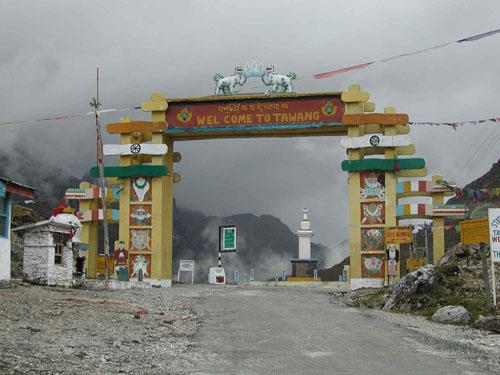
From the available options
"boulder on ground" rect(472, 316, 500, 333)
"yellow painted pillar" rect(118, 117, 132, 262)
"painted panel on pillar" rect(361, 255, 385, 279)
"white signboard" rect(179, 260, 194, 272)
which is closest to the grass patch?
"boulder on ground" rect(472, 316, 500, 333)

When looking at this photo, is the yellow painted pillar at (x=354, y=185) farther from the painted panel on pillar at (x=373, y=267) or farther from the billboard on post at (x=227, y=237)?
the billboard on post at (x=227, y=237)

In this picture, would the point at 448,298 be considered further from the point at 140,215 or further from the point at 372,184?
the point at 140,215

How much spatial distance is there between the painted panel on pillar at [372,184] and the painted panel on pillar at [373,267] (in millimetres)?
3665

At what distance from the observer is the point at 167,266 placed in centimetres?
4334

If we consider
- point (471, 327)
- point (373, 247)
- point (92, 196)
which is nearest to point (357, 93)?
point (373, 247)

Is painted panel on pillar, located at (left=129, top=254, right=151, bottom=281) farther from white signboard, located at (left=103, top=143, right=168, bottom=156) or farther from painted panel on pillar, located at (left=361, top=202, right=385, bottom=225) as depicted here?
painted panel on pillar, located at (left=361, top=202, right=385, bottom=225)

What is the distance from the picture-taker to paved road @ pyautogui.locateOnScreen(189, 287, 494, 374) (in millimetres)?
11961

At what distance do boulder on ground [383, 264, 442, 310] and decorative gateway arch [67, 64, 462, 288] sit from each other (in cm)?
1413

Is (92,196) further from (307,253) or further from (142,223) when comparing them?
(307,253)

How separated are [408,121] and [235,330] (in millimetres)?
26050

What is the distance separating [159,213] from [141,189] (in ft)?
6.64

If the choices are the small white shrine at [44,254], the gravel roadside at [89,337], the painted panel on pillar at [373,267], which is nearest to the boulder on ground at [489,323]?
the gravel roadside at [89,337]

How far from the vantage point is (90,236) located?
47875mm

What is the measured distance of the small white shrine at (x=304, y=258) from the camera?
202 ft
